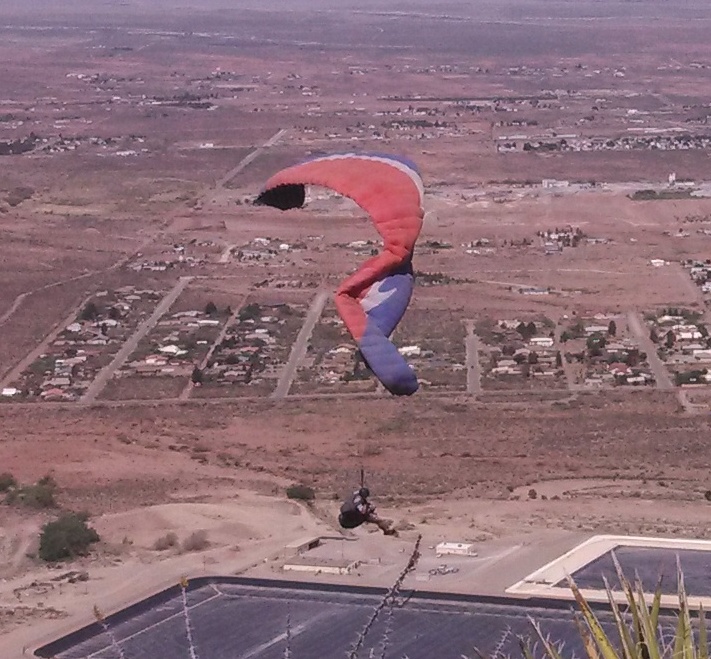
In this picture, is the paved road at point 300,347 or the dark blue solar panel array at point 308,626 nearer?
the dark blue solar panel array at point 308,626

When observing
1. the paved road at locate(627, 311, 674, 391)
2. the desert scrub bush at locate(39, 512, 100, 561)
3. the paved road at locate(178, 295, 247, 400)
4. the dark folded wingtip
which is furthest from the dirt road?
the dark folded wingtip

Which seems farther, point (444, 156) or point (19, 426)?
point (444, 156)

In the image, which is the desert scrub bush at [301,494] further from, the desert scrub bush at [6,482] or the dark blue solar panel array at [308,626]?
the dark blue solar panel array at [308,626]

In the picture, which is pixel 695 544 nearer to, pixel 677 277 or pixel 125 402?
pixel 125 402

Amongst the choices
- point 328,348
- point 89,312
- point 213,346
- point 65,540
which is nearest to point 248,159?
point 89,312

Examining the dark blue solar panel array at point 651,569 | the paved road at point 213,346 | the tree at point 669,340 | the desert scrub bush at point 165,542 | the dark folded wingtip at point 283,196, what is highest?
the dark folded wingtip at point 283,196

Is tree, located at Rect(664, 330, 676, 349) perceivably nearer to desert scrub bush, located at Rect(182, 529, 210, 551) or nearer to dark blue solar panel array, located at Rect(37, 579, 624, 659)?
desert scrub bush, located at Rect(182, 529, 210, 551)

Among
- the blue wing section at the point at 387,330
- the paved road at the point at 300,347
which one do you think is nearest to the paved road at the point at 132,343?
the paved road at the point at 300,347

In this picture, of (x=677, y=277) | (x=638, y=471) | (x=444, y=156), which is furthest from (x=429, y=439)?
(x=444, y=156)
